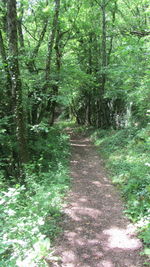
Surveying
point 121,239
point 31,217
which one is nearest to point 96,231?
point 121,239

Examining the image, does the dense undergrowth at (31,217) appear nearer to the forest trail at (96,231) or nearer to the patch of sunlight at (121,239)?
the forest trail at (96,231)

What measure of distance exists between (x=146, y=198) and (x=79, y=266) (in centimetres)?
233

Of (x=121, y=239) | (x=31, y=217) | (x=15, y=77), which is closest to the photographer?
(x=31, y=217)

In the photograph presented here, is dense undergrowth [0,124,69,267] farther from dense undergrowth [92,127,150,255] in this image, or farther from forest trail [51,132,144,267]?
dense undergrowth [92,127,150,255]

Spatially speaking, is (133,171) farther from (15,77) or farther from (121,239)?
(15,77)

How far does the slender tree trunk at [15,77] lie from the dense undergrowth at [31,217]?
2.41 ft

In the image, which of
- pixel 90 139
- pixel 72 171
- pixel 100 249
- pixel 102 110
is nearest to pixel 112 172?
pixel 72 171

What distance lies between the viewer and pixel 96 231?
165 inches

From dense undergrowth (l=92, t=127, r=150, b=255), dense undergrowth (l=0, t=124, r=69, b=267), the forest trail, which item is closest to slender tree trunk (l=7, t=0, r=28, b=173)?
dense undergrowth (l=0, t=124, r=69, b=267)

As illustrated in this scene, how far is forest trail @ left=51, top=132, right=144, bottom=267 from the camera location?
342 centimetres

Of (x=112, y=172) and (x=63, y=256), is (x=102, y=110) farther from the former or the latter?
(x=63, y=256)

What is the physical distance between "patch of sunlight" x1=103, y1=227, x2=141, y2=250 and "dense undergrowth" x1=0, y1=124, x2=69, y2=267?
117 cm

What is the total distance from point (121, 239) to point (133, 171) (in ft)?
8.70

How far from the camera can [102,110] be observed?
14.7 m
